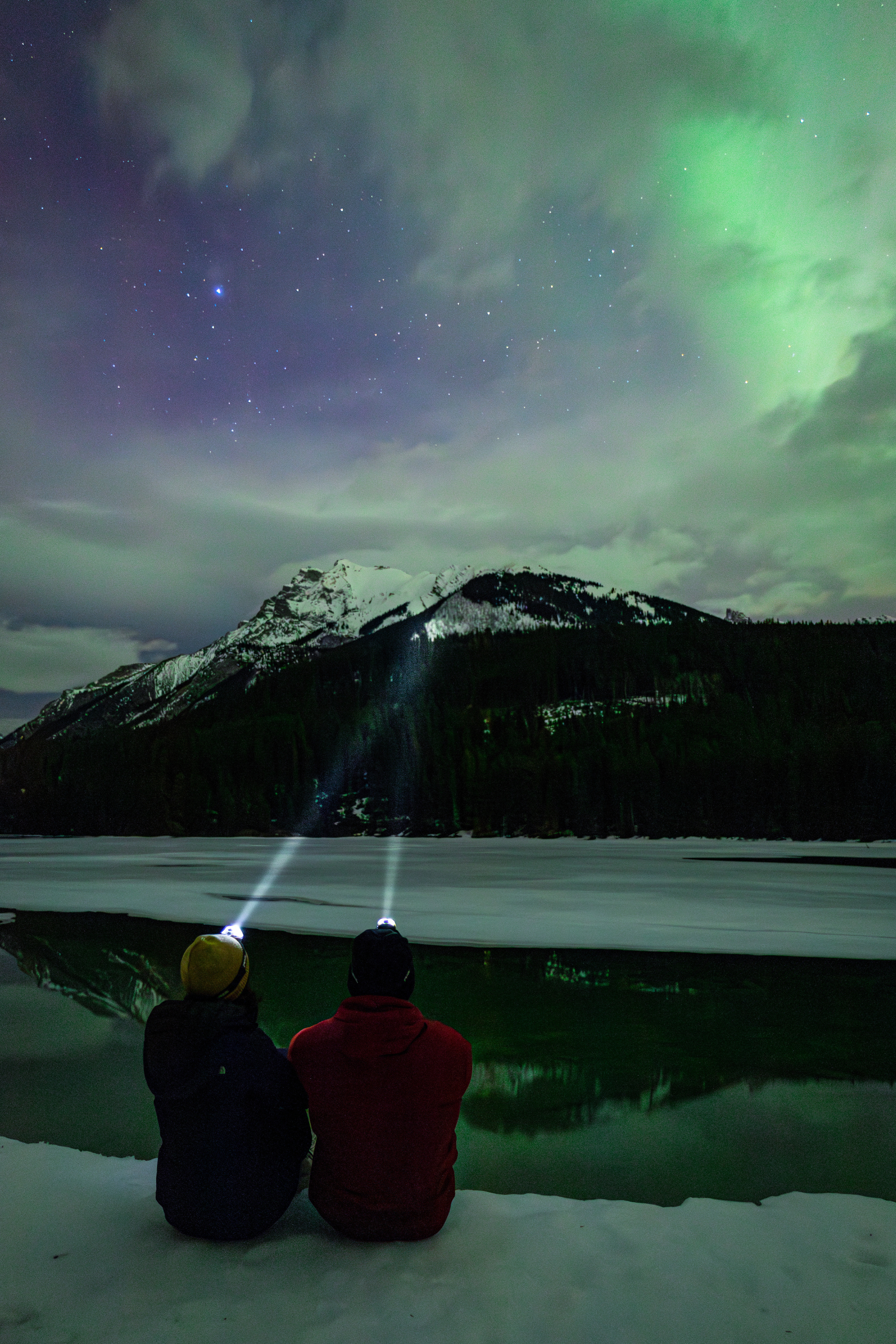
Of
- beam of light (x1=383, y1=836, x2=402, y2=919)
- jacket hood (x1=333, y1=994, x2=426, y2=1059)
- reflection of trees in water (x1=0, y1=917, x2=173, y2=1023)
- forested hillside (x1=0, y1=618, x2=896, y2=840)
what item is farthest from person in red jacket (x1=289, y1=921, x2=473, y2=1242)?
forested hillside (x1=0, y1=618, x2=896, y2=840)

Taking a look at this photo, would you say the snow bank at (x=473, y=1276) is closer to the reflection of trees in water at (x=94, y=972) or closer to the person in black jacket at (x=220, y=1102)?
the person in black jacket at (x=220, y=1102)

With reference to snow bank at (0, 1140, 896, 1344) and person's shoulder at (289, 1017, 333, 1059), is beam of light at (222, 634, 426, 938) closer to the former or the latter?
person's shoulder at (289, 1017, 333, 1059)

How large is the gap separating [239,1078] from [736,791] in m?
93.3

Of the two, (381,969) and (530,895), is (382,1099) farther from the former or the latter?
(530,895)

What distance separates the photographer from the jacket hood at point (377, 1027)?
424 cm

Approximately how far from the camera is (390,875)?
36031 millimetres

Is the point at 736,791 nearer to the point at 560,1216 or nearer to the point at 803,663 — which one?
the point at 803,663

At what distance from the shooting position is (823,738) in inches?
3971

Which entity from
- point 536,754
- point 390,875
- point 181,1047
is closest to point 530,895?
point 390,875

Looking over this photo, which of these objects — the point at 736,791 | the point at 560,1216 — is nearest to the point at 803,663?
the point at 736,791

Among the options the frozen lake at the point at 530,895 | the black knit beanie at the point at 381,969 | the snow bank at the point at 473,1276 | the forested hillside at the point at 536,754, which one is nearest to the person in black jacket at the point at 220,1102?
the snow bank at the point at 473,1276

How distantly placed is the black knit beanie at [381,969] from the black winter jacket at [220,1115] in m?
0.58

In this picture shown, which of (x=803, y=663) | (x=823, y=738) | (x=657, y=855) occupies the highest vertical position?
(x=803, y=663)

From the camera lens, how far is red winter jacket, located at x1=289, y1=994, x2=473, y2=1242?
4.25 meters
